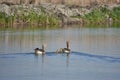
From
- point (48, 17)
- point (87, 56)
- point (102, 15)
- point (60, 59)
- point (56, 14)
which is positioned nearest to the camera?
point (60, 59)

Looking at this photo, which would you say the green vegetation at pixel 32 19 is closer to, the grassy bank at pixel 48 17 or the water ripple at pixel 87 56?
the grassy bank at pixel 48 17

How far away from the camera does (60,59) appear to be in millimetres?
33594

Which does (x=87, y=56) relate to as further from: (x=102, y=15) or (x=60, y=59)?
(x=102, y=15)

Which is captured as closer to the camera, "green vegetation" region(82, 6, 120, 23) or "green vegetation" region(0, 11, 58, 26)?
"green vegetation" region(0, 11, 58, 26)

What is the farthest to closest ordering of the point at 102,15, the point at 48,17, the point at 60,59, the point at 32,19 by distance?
the point at 102,15 → the point at 48,17 → the point at 32,19 → the point at 60,59

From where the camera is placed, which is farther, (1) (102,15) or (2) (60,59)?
(1) (102,15)

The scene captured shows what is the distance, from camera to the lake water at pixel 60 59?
28688 millimetres

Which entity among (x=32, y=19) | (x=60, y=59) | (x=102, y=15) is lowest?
(x=60, y=59)

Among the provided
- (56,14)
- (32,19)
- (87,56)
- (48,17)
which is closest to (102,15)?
(56,14)

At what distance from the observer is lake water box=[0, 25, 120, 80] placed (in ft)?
94.1

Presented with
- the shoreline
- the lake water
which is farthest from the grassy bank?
the lake water

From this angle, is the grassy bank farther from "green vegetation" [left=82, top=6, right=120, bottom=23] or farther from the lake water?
the lake water

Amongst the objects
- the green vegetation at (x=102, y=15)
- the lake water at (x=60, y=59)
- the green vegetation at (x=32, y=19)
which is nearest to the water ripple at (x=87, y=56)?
the lake water at (x=60, y=59)

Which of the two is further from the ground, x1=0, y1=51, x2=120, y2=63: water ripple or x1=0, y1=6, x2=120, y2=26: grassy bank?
x1=0, y1=6, x2=120, y2=26: grassy bank
